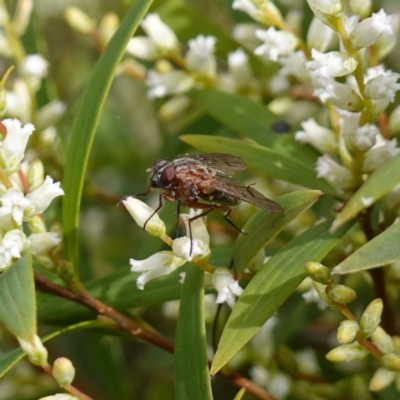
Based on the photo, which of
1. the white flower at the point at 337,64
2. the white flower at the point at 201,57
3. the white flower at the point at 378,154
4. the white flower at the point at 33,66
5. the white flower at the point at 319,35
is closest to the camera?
the white flower at the point at 337,64

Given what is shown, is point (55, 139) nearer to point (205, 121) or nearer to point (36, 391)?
point (205, 121)

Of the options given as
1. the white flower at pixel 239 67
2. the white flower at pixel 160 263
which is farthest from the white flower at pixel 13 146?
the white flower at pixel 239 67

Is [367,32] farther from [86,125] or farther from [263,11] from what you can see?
[86,125]

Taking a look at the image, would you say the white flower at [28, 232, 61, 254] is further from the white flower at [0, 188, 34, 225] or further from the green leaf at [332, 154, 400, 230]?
the green leaf at [332, 154, 400, 230]

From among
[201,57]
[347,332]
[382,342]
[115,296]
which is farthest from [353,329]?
[201,57]

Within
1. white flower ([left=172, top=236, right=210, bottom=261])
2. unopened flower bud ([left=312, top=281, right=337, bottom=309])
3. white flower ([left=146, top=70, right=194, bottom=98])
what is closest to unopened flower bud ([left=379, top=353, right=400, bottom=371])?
unopened flower bud ([left=312, top=281, right=337, bottom=309])

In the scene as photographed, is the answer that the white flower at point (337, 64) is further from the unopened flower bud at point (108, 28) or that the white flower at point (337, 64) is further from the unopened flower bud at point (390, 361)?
the unopened flower bud at point (108, 28)

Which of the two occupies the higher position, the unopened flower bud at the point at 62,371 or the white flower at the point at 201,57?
the white flower at the point at 201,57
